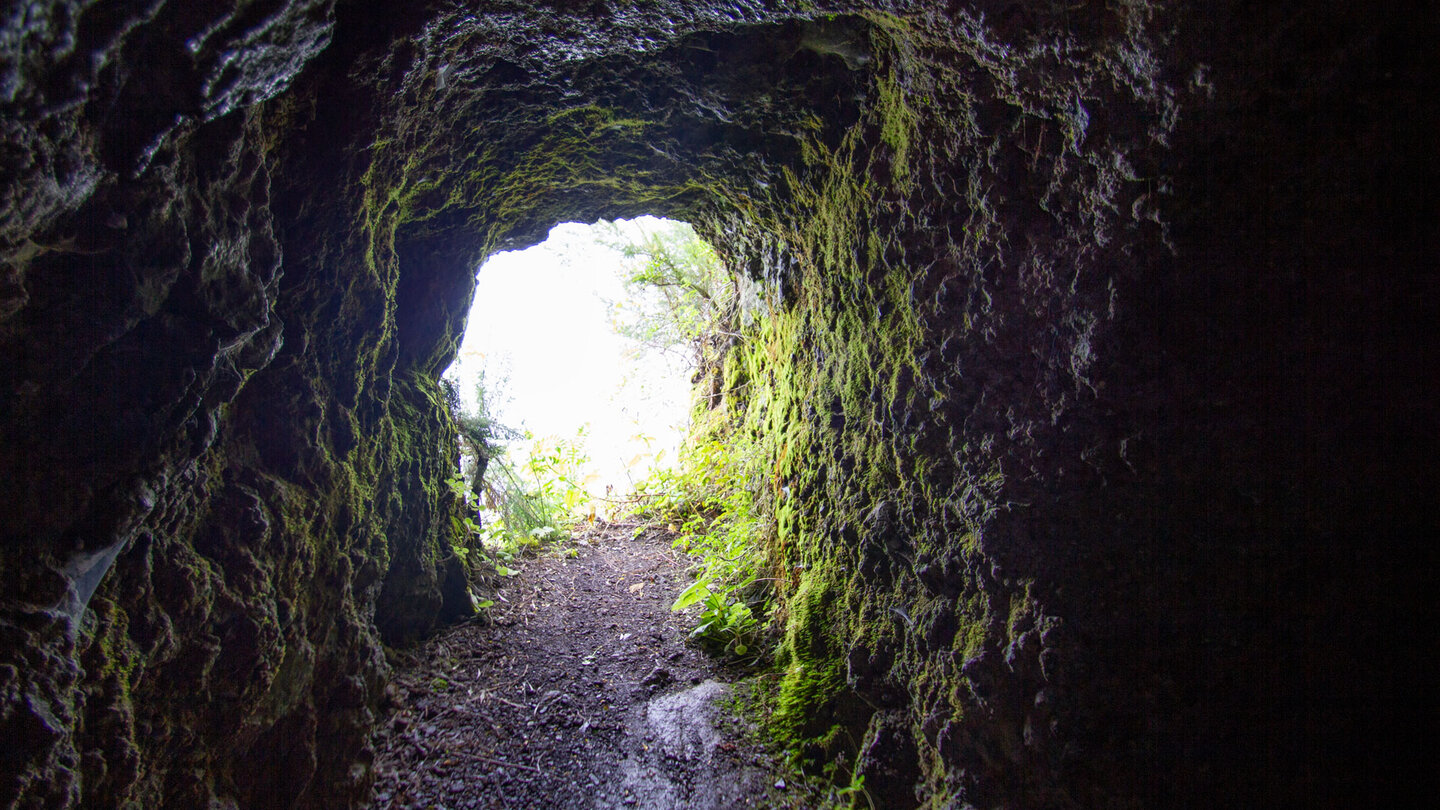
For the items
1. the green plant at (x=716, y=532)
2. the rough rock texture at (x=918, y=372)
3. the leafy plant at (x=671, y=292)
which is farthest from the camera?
the leafy plant at (x=671, y=292)

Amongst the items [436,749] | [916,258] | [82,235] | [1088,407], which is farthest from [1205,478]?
Result: [436,749]

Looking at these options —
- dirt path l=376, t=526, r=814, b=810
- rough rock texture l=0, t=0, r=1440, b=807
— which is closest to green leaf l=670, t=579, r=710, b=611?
dirt path l=376, t=526, r=814, b=810

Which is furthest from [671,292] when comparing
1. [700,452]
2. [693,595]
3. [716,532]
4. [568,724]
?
[568,724]

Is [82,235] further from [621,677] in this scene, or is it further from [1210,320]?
[621,677]

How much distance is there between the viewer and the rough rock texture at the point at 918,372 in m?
1.28

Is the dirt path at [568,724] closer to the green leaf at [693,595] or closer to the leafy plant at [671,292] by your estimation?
the green leaf at [693,595]

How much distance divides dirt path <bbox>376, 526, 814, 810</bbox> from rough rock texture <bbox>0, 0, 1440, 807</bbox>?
1.04 feet

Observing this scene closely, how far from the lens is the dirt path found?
2.49m

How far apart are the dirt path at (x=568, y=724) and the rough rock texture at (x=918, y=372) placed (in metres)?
0.32

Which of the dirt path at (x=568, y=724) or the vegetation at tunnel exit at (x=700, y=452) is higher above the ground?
the vegetation at tunnel exit at (x=700, y=452)

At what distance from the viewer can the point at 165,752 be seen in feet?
5.47

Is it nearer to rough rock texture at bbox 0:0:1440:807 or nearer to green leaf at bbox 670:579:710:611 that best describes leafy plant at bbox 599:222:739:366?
green leaf at bbox 670:579:710:611

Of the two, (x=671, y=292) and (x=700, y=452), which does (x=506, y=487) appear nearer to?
(x=700, y=452)

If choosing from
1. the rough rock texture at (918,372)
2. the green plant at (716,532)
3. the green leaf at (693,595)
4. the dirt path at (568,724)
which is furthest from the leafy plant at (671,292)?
the rough rock texture at (918,372)
